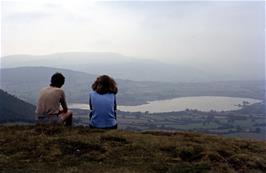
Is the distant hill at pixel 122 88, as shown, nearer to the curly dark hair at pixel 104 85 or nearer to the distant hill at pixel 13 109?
the distant hill at pixel 13 109

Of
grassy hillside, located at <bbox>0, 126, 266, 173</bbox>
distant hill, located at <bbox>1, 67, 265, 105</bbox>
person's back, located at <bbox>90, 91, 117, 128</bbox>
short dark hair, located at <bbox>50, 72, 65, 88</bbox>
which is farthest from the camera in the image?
distant hill, located at <bbox>1, 67, 265, 105</bbox>

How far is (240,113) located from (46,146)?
228ft

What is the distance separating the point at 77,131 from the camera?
10.2 m

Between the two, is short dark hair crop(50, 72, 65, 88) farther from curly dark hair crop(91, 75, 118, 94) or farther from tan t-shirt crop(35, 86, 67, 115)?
curly dark hair crop(91, 75, 118, 94)

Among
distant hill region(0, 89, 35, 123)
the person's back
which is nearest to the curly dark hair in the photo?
the person's back

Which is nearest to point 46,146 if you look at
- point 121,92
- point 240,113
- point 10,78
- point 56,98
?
point 56,98

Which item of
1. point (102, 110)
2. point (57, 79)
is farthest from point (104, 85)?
point (57, 79)

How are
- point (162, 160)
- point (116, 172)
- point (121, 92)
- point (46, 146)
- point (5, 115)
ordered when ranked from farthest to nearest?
point (121, 92) < point (5, 115) < point (46, 146) < point (162, 160) < point (116, 172)

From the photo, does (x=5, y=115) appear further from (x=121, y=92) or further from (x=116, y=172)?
(x=121, y=92)

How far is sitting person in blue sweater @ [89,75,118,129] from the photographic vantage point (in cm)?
1037

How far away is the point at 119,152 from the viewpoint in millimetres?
8594

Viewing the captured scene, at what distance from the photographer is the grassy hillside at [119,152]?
7.75 m

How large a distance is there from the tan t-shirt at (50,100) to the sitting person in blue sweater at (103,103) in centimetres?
78

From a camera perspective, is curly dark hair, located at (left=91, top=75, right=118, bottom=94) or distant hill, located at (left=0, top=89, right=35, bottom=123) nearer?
curly dark hair, located at (left=91, top=75, right=118, bottom=94)
